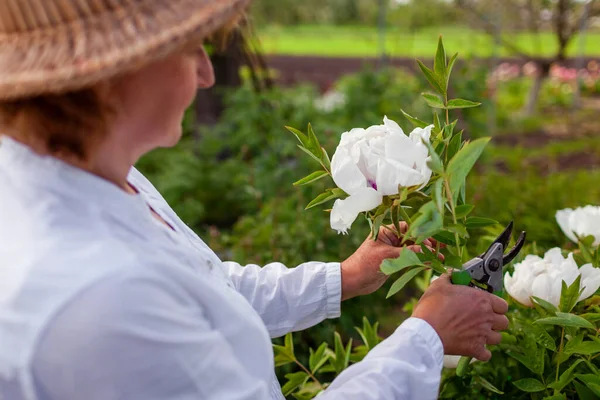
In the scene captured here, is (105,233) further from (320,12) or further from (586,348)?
(320,12)

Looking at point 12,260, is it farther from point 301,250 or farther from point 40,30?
point 301,250

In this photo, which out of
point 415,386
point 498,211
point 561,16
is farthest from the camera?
point 561,16

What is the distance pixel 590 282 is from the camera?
4.53 feet

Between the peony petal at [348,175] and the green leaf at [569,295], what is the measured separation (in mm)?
470

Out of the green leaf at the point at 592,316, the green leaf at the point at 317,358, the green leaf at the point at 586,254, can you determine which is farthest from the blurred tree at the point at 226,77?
the green leaf at the point at 592,316

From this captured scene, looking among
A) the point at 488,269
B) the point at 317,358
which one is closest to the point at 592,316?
the point at 488,269

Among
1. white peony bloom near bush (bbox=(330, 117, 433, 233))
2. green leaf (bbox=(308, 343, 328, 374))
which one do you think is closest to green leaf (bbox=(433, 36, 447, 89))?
white peony bloom near bush (bbox=(330, 117, 433, 233))

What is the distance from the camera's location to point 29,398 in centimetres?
87

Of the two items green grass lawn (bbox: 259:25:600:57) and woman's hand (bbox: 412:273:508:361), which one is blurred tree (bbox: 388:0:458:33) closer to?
green grass lawn (bbox: 259:25:600:57)

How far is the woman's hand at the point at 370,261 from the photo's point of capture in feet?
4.27

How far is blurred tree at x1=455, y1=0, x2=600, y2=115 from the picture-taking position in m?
7.02

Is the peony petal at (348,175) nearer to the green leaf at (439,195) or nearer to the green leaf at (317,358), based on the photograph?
the green leaf at (439,195)

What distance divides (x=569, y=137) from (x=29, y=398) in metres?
6.91

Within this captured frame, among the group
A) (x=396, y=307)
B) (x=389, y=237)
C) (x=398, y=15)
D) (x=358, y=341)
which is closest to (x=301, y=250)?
(x=358, y=341)
